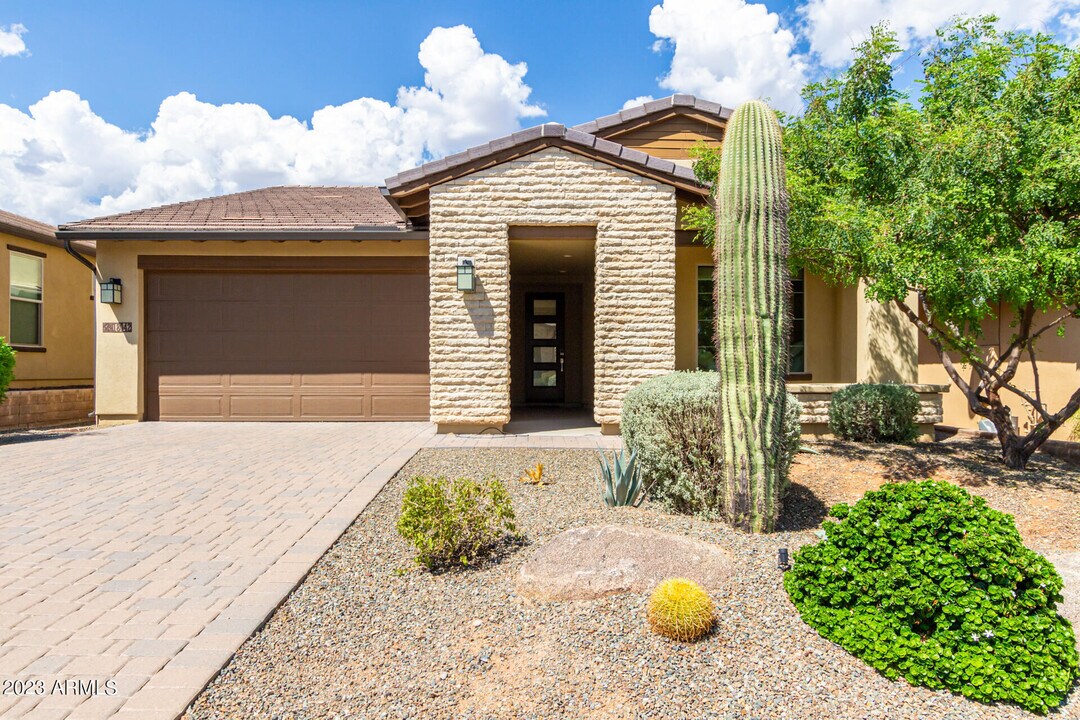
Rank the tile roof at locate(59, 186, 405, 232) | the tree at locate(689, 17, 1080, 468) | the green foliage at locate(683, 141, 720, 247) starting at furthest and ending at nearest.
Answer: the tile roof at locate(59, 186, 405, 232), the green foliage at locate(683, 141, 720, 247), the tree at locate(689, 17, 1080, 468)

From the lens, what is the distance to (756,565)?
11.4 feet

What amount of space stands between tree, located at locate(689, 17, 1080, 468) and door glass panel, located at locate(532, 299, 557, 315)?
8.01 meters

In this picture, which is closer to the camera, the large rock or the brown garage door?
the large rock

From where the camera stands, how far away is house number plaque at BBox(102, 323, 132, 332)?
35.0 ft

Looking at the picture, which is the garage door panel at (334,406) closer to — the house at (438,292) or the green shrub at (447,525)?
the house at (438,292)

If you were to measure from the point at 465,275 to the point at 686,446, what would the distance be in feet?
17.2

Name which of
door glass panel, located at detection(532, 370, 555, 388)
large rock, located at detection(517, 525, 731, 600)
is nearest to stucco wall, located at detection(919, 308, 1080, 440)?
large rock, located at detection(517, 525, 731, 600)

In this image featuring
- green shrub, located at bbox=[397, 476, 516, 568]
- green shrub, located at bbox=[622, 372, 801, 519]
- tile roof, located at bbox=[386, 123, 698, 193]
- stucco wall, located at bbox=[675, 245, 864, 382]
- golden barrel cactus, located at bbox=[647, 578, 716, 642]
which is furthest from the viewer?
stucco wall, located at bbox=[675, 245, 864, 382]

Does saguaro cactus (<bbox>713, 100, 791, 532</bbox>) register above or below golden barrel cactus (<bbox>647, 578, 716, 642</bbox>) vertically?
above

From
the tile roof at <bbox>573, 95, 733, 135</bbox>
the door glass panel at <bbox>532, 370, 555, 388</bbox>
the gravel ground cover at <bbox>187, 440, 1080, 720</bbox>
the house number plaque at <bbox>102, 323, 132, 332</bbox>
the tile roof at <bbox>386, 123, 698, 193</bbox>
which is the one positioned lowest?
the gravel ground cover at <bbox>187, 440, 1080, 720</bbox>

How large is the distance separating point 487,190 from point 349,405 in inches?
192

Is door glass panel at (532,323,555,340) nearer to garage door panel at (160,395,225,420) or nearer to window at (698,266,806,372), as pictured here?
window at (698,266,806,372)

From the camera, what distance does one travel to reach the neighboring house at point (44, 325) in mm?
11438

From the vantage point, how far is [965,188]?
5.34 m
